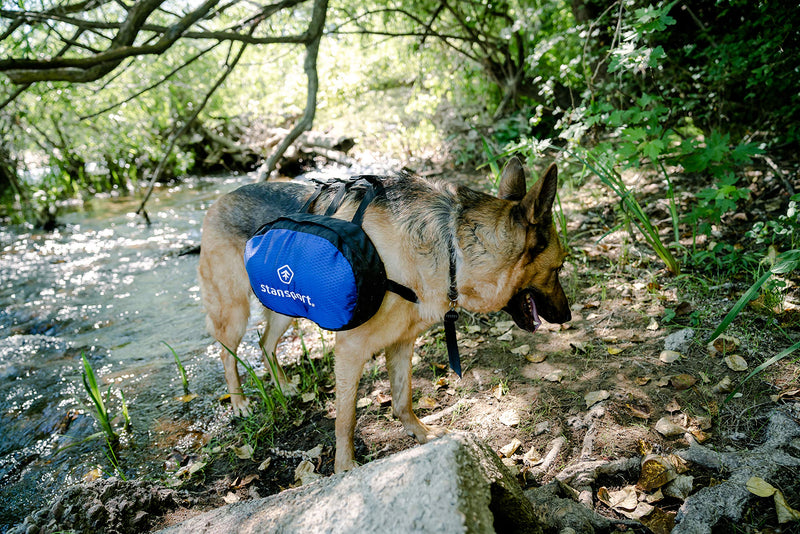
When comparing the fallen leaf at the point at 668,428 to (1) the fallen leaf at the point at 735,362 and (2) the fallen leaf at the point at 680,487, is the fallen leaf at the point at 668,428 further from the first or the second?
(1) the fallen leaf at the point at 735,362

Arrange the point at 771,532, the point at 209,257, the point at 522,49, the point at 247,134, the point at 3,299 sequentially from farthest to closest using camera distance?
1. the point at 247,134
2. the point at 522,49
3. the point at 3,299
4. the point at 209,257
5. the point at 771,532

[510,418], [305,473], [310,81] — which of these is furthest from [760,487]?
[310,81]

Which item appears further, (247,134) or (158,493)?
(247,134)

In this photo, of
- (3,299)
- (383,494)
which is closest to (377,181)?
(383,494)

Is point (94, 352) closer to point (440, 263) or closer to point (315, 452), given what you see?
point (315, 452)

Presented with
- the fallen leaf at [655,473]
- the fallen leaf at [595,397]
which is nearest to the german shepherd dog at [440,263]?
the fallen leaf at [595,397]

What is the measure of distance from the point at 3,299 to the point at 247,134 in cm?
1103

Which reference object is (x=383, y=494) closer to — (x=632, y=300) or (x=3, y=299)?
(x=632, y=300)

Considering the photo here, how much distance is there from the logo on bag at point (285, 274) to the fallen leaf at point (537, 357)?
6.23ft

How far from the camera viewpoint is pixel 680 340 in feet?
9.98

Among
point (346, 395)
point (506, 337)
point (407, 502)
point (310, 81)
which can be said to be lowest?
point (506, 337)

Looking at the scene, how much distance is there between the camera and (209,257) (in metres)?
3.39

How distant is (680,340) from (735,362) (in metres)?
0.36

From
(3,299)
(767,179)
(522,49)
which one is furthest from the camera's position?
(522,49)
